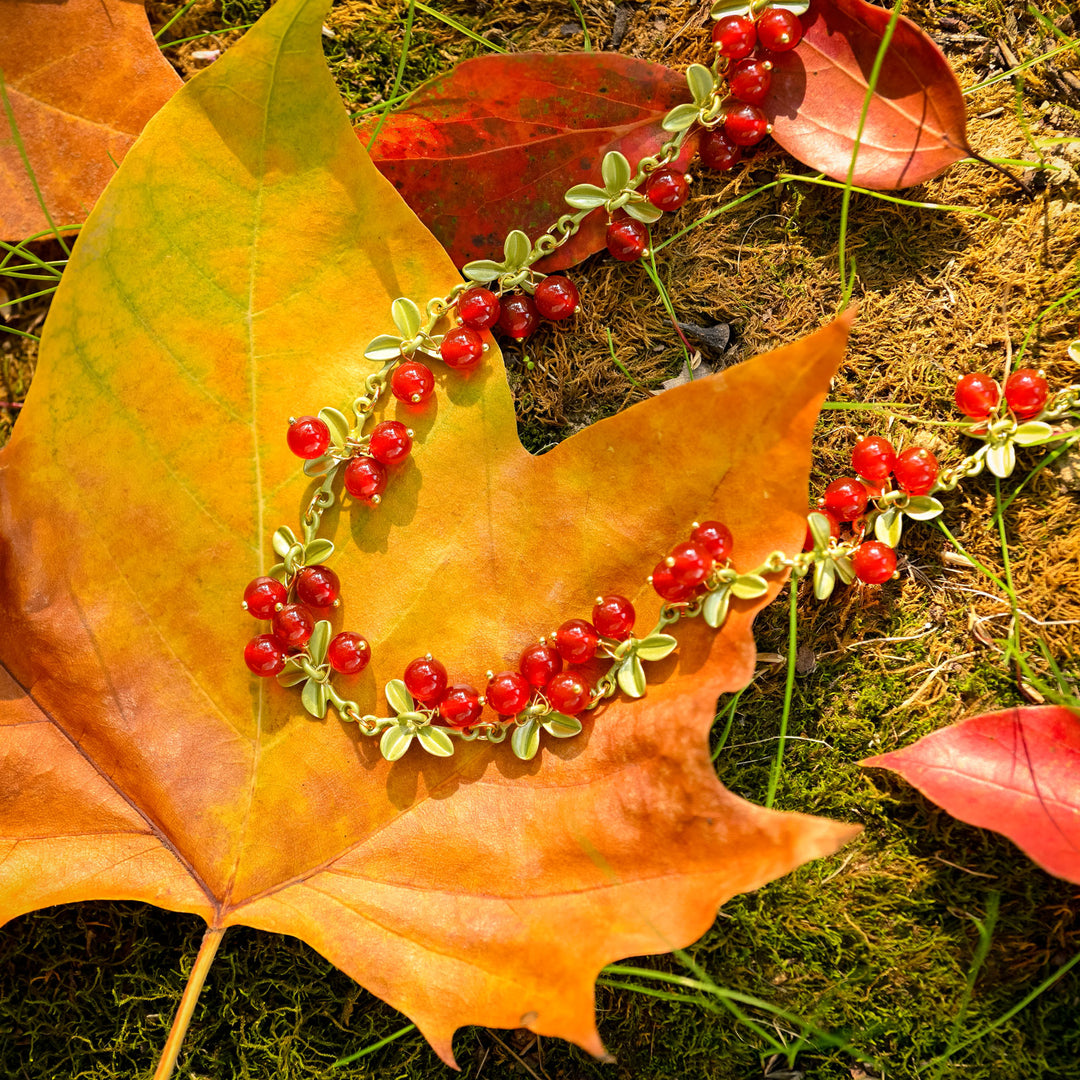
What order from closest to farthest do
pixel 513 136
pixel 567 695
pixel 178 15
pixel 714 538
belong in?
1. pixel 714 538
2. pixel 567 695
3. pixel 513 136
4. pixel 178 15

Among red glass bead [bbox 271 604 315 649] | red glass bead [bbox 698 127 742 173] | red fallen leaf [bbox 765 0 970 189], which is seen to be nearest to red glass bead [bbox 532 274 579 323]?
red glass bead [bbox 698 127 742 173]

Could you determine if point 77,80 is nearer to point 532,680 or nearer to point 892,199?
point 532,680

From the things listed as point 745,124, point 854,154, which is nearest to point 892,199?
point 854,154

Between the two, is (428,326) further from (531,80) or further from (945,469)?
(945,469)

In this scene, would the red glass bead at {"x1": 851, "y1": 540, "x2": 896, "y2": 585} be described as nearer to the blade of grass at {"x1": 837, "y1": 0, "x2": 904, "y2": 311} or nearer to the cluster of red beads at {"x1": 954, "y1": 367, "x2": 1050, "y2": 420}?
the cluster of red beads at {"x1": 954, "y1": 367, "x2": 1050, "y2": 420}

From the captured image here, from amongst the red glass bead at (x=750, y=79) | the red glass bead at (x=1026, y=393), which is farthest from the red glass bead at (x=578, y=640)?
the red glass bead at (x=750, y=79)

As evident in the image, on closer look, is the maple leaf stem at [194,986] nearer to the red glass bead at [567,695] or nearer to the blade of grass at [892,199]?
the red glass bead at [567,695]

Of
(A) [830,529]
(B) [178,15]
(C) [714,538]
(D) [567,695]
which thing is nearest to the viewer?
(C) [714,538]
